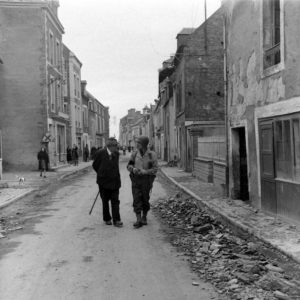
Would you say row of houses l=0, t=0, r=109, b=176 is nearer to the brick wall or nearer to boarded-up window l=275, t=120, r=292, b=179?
the brick wall

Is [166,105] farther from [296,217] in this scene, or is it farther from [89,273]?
[89,273]

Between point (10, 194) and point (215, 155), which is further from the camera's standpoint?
point (215, 155)

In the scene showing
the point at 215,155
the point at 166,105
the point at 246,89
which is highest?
the point at 166,105

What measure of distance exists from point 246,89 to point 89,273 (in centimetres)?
656

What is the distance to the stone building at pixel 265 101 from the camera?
7.91 m

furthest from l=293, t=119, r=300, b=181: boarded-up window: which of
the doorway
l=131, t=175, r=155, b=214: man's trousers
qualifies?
the doorway

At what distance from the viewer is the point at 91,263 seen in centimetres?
581

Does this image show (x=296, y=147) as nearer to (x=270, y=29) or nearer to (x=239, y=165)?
(x=270, y=29)

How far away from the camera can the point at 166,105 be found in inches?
1486

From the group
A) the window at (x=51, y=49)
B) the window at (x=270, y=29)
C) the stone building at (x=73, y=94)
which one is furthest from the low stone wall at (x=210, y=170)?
the stone building at (x=73, y=94)

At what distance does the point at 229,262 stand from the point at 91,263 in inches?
69.8

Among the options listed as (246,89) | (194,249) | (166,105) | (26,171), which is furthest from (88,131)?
(194,249)

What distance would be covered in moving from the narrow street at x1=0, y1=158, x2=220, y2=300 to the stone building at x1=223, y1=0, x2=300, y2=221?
243cm

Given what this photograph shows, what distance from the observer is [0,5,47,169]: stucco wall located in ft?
91.4
